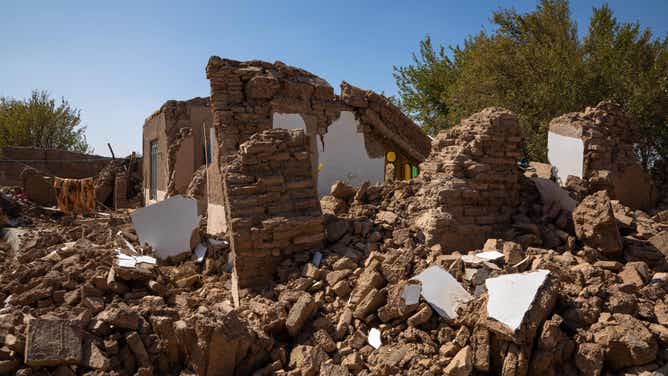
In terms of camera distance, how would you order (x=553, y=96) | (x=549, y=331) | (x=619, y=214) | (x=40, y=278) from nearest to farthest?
1. (x=549, y=331)
2. (x=40, y=278)
3. (x=619, y=214)
4. (x=553, y=96)

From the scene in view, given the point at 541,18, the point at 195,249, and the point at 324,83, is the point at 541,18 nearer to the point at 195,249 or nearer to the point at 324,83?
the point at 324,83

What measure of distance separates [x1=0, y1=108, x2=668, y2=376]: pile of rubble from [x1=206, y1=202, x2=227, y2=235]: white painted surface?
0.89m

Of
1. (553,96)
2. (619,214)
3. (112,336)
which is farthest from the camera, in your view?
(553,96)

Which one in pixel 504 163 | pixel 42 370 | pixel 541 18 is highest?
pixel 541 18

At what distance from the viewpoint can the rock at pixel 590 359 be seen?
3.08 meters

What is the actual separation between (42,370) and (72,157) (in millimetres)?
18168

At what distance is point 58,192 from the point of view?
37.7 feet

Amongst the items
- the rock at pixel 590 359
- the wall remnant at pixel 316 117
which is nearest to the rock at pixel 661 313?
the rock at pixel 590 359

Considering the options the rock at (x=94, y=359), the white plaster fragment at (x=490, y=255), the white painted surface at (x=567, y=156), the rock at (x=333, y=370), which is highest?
the white painted surface at (x=567, y=156)

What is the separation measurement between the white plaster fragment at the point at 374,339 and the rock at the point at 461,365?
0.58m

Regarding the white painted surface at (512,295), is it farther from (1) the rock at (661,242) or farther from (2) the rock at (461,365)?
(1) the rock at (661,242)

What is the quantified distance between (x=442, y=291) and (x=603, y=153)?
4786 millimetres

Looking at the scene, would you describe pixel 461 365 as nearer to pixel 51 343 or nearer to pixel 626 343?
pixel 626 343

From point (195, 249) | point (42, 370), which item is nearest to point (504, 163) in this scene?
point (195, 249)
